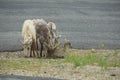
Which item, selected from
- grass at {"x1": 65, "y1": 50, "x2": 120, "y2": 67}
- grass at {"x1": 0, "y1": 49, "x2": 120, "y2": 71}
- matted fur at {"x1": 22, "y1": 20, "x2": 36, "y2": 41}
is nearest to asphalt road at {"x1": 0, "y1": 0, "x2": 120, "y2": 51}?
matted fur at {"x1": 22, "y1": 20, "x2": 36, "y2": 41}

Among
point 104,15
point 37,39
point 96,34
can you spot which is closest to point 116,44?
point 96,34

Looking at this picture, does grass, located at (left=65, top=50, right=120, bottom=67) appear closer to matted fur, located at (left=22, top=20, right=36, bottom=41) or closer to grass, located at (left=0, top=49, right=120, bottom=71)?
grass, located at (left=0, top=49, right=120, bottom=71)

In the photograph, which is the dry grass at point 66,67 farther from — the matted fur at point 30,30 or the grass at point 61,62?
the matted fur at point 30,30

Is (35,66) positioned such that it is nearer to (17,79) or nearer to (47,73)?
(47,73)

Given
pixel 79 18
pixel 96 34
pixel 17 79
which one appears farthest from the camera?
pixel 79 18

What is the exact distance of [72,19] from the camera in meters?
19.5

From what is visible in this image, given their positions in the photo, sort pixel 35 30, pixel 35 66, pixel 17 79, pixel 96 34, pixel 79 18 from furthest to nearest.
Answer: pixel 79 18 < pixel 96 34 < pixel 35 30 < pixel 35 66 < pixel 17 79

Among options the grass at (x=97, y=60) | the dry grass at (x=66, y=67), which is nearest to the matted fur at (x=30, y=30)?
the dry grass at (x=66, y=67)

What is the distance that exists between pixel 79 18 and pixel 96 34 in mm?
3839

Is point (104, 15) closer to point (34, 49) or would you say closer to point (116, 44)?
point (116, 44)

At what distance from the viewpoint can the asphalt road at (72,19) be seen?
14.5 meters

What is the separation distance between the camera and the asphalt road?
14.5 metres

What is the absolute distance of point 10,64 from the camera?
33.7 ft

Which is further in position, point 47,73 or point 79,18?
point 79,18
